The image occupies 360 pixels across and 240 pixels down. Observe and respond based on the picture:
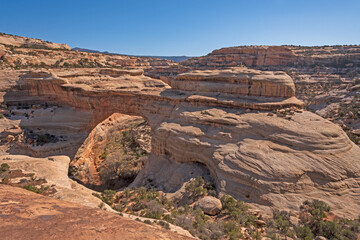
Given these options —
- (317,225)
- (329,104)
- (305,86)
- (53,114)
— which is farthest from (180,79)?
(305,86)

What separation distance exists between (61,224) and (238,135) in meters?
12.2

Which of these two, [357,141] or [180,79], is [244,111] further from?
[357,141]

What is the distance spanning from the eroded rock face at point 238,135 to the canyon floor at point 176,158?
0.07 m

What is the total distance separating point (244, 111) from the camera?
671 inches

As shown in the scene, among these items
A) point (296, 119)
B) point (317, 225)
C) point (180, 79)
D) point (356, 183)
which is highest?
point (180, 79)

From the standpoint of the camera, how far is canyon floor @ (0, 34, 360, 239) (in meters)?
8.69

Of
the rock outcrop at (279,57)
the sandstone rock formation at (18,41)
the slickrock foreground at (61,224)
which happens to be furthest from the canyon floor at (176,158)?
the rock outcrop at (279,57)

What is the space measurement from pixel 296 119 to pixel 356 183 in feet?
16.3

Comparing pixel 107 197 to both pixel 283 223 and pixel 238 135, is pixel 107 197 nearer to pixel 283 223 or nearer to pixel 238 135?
pixel 238 135

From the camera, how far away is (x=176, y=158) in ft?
57.7

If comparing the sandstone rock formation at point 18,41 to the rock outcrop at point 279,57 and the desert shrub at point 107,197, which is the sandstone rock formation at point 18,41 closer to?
the desert shrub at point 107,197

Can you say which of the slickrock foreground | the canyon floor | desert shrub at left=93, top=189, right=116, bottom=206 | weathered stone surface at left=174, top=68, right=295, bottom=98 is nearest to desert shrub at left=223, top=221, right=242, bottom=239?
the canyon floor

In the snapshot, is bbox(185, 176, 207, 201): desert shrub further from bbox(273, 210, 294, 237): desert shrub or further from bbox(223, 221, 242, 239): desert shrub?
bbox(273, 210, 294, 237): desert shrub

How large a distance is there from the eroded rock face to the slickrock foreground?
8396 mm
